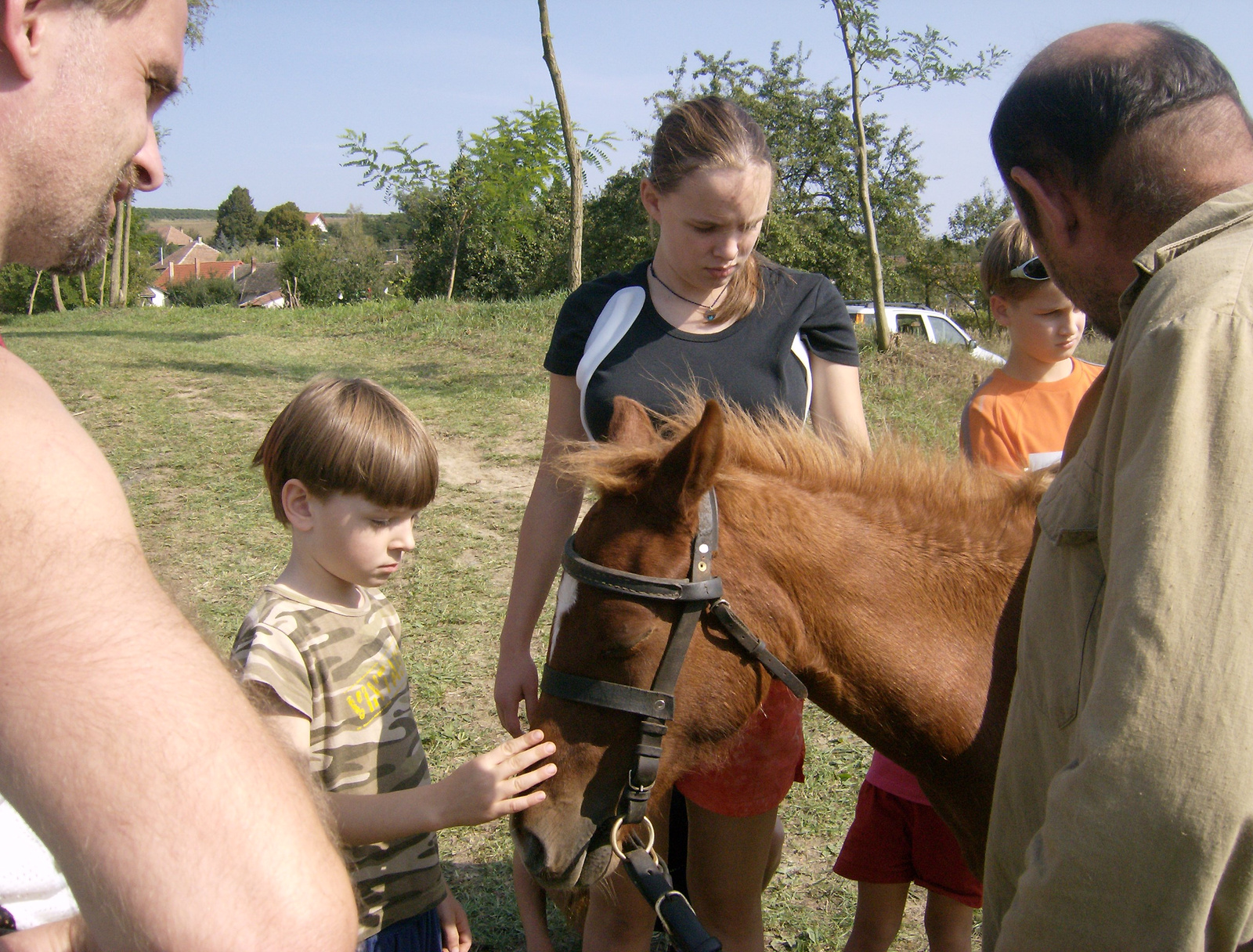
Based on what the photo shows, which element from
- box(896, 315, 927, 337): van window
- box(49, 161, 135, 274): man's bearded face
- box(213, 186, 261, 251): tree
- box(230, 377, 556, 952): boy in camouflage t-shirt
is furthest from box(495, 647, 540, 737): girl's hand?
box(213, 186, 261, 251): tree

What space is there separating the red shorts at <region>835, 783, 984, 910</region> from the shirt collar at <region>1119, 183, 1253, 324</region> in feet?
5.70

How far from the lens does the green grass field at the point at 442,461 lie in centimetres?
311

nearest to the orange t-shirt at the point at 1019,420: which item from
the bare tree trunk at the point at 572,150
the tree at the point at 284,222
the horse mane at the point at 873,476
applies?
the horse mane at the point at 873,476

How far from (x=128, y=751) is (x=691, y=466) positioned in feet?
3.54

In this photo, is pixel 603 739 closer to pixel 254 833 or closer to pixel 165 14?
pixel 254 833

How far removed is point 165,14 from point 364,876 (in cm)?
167

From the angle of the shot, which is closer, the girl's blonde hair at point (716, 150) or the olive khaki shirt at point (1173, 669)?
the olive khaki shirt at point (1173, 669)

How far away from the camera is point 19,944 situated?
3.25 ft

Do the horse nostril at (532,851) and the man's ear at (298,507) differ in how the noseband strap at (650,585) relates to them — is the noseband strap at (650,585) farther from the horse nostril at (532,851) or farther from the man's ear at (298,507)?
the man's ear at (298,507)

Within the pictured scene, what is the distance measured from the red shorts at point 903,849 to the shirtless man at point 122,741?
1.94 meters

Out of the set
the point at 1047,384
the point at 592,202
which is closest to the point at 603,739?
the point at 1047,384

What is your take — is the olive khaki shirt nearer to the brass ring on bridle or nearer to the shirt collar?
the shirt collar

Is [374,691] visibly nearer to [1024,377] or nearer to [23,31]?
[23,31]

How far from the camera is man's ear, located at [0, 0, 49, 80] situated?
802mm
